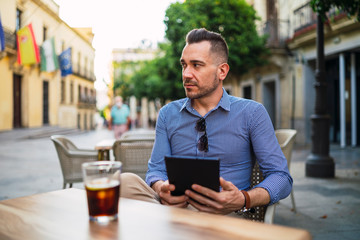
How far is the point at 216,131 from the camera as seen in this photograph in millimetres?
2041

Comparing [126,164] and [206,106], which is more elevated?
[206,106]

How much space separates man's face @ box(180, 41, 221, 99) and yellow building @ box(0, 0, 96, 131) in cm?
255

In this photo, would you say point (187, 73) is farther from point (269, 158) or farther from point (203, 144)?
point (269, 158)

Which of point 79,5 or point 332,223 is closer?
point 332,223

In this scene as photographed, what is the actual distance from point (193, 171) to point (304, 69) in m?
13.3

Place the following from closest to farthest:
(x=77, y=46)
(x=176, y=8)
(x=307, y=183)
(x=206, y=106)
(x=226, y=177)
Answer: (x=226, y=177) < (x=206, y=106) < (x=77, y=46) < (x=307, y=183) < (x=176, y=8)

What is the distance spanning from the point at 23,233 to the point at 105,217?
257 mm

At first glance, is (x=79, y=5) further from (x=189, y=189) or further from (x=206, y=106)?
(x=189, y=189)

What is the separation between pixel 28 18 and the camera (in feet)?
13.0

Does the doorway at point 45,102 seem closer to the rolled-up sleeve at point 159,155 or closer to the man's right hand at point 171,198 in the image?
the rolled-up sleeve at point 159,155

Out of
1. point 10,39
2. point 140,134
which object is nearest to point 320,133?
point 140,134

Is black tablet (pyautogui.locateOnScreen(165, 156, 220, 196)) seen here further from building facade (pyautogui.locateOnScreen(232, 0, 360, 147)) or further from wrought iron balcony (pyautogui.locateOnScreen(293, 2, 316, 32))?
wrought iron balcony (pyautogui.locateOnScreen(293, 2, 316, 32))

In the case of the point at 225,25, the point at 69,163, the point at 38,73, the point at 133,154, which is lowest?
the point at 69,163

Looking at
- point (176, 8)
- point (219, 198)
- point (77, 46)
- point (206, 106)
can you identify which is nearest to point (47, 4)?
point (77, 46)
